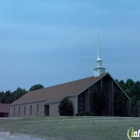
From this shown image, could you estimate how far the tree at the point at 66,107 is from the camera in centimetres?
5575

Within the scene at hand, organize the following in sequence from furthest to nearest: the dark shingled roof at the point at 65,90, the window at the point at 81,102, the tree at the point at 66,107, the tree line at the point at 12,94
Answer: the tree line at the point at 12,94, the dark shingled roof at the point at 65,90, the tree at the point at 66,107, the window at the point at 81,102

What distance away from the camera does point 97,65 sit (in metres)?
60.8

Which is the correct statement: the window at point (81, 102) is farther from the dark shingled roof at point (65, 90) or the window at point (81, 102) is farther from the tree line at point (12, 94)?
the tree line at point (12, 94)

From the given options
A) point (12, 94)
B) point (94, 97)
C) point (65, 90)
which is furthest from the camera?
point (12, 94)

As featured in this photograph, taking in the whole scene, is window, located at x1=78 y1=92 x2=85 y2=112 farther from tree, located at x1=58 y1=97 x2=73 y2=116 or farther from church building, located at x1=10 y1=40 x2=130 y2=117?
tree, located at x1=58 y1=97 x2=73 y2=116

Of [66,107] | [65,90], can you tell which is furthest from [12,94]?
[66,107]

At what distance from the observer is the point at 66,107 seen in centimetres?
5572

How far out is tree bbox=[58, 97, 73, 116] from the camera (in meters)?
55.8

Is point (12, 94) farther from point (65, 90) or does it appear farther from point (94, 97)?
point (94, 97)

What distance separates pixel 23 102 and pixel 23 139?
59.3m

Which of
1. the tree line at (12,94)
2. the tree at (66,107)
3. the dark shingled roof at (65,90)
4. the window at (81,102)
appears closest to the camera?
the window at (81,102)

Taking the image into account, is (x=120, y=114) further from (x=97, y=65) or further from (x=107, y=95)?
(x=97, y=65)

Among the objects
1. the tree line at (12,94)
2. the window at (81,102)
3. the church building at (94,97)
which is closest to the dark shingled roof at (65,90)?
the church building at (94,97)

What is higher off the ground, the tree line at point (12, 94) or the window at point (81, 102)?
the tree line at point (12, 94)
